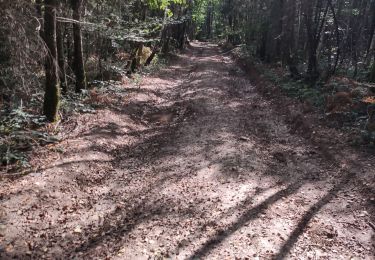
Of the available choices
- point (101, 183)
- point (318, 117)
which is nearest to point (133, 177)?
point (101, 183)

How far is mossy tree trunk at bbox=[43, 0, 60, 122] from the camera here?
9.77 m

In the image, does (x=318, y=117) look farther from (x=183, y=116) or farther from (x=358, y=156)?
(x=183, y=116)

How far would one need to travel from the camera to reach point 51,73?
9.79m

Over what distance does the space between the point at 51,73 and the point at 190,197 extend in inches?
212

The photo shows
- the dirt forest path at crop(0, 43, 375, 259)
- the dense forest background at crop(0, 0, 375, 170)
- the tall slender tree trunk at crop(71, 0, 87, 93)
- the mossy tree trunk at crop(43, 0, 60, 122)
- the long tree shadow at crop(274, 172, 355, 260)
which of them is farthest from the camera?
the tall slender tree trunk at crop(71, 0, 87, 93)

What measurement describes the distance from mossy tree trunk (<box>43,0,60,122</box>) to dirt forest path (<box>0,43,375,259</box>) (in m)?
0.94

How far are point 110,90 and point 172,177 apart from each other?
26.4ft

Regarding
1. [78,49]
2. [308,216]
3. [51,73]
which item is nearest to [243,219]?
[308,216]

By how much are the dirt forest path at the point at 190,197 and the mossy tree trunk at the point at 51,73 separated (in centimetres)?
94

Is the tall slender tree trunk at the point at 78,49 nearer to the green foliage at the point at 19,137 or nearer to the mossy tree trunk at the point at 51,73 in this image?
the mossy tree trunk at the point at 51,73

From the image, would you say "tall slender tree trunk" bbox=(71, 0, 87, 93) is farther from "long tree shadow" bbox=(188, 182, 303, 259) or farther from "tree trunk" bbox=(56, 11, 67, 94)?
"long tree shadow" bbox=(188, 182, 303, 259)

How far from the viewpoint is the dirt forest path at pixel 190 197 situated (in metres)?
5.95

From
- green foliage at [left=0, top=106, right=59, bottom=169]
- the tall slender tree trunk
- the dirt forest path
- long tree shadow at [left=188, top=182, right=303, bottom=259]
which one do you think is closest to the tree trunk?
the tall slender tree trunk

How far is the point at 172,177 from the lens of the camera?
851cm
